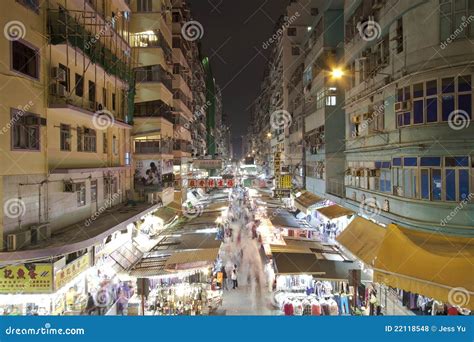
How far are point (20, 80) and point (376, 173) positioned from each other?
39.9ft

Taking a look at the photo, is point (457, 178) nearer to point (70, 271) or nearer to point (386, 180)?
point (386, 180)

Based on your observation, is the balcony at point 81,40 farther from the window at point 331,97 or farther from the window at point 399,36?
the window at point 331,97

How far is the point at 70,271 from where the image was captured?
408 inches

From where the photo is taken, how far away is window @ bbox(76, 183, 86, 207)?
44.5ft

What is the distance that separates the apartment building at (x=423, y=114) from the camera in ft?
33.9

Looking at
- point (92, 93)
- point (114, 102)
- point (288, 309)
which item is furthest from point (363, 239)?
point (114, 102)

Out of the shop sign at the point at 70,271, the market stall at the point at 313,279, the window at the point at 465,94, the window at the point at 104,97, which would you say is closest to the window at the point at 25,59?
the shop sign at the point at 70,271

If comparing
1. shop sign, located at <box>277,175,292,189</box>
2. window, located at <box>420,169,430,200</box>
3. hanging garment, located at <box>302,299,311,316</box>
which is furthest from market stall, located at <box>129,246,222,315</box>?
shop sign, located at <box>277,175,292,189</box>

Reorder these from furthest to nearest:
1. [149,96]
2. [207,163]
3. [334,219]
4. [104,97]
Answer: [207,163] < [149,96] < [334,219] < [104,97]

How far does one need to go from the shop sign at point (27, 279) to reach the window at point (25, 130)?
3027 mm

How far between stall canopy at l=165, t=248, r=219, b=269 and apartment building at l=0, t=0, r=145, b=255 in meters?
3.12

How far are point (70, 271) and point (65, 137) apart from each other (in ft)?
15.2

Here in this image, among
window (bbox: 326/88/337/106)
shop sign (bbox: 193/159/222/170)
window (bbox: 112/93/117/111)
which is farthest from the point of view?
shop sign (bbox: 193/159/222/170)

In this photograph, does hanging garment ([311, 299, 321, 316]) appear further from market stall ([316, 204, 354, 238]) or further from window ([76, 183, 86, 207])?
window ([76, 183, 86, 207])
